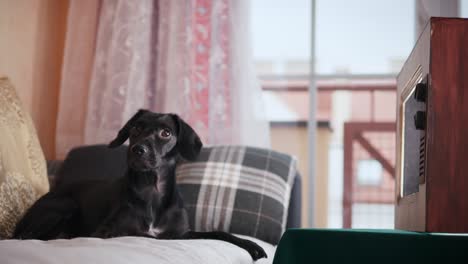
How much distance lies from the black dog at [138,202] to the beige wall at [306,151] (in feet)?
4.11

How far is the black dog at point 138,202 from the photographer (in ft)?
7.52

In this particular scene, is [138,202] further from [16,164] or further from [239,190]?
[239,190]

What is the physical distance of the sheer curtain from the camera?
11.3 ft

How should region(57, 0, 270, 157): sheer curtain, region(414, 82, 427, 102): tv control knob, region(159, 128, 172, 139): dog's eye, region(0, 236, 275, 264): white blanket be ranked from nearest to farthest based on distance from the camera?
region(0, 236, 275, 264): white blanket, region(414, 82, 427, 102): tv control knob, region(159, 128, 172, 139): dog's eye, region(57, 0, 270, 157): sheer curtain

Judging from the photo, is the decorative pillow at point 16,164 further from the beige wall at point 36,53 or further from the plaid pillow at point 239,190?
the beige wall at point 36,53

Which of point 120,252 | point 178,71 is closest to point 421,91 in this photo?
point 120,252

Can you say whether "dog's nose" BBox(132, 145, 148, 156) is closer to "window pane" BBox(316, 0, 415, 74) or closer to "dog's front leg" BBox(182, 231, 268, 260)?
"dog's front leg" BBox(182, 231, 268, 260)

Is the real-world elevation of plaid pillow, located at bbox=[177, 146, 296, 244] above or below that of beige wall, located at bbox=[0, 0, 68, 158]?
below

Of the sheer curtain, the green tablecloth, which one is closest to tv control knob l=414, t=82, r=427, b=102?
the green tablecloth

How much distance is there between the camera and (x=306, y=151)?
3674 millimetres

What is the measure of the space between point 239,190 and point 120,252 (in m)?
1.37

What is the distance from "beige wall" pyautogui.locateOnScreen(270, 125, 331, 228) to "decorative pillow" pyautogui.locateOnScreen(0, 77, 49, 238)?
141cm

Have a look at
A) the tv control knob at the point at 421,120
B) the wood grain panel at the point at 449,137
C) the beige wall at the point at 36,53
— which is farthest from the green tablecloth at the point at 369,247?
the beige wall at the point at 36,53

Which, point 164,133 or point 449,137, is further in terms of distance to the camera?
point 164,133
